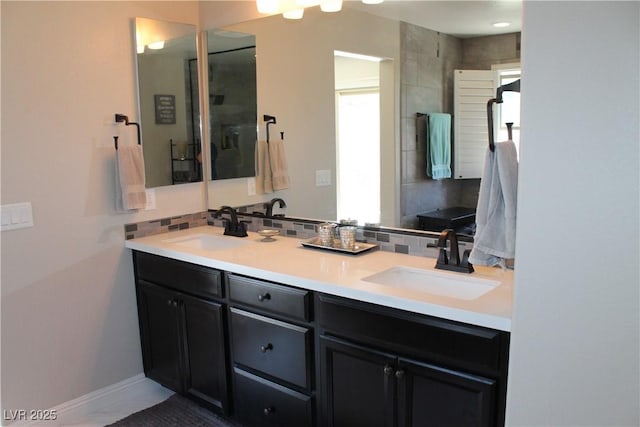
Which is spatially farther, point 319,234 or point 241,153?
point 241,153

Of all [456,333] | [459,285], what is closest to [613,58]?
[456,333]

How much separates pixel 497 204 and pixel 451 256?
421 mm

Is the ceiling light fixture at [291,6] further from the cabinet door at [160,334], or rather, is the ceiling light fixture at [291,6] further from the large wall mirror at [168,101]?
the cabinet door at [160,334]

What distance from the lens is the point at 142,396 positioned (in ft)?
9.48

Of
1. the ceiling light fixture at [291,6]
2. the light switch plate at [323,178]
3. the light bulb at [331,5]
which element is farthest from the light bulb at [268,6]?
the light switch plate at [323,178]

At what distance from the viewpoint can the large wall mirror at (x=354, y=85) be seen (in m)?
2.15

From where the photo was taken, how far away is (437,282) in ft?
6.64

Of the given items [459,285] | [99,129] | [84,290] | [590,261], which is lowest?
[84,290]

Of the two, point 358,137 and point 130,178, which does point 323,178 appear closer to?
point 358,137

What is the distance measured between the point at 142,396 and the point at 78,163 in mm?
1316

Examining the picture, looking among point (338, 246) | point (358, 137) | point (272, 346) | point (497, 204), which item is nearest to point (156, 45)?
point (358, 137)

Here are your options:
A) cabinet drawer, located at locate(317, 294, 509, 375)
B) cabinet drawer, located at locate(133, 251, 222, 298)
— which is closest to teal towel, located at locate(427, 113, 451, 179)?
cabinet drawer, located at locate(317, 294, 509, 375)

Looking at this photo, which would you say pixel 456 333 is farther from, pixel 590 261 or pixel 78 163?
pixel 78 163

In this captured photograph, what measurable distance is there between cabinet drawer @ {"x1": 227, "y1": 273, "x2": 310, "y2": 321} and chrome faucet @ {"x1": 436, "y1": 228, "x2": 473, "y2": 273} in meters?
0.55
